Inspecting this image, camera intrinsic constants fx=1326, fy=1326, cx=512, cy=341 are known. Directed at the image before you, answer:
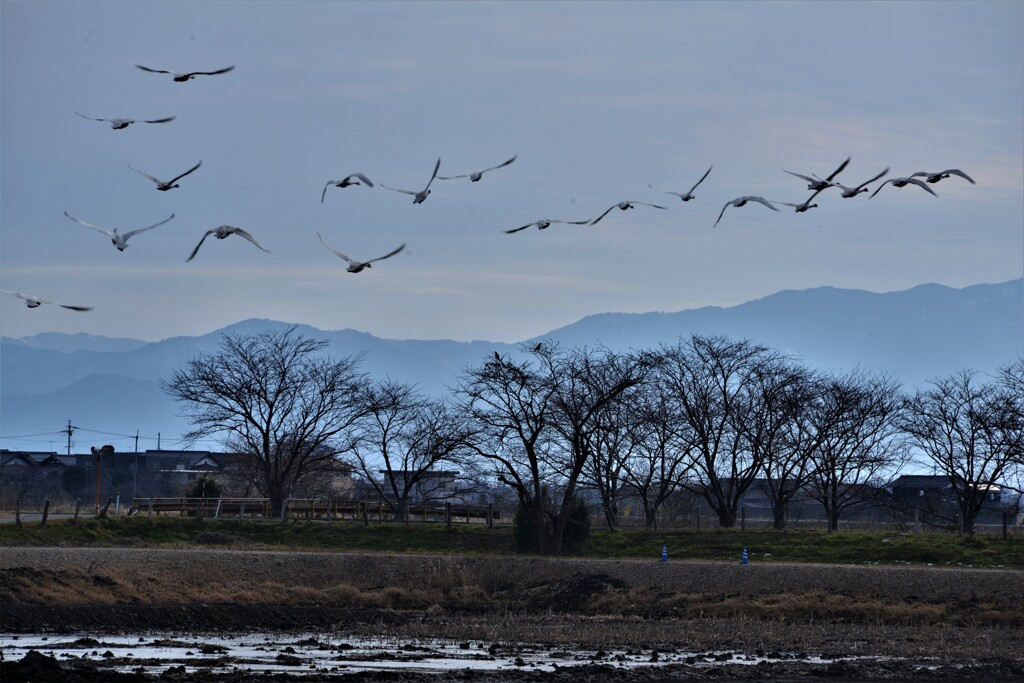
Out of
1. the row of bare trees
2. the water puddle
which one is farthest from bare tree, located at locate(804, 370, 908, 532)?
the water puddle

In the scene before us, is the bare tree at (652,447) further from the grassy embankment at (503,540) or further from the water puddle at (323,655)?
the water puddle at (323,655)

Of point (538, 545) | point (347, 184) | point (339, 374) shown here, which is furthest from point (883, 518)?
point (347, 184)

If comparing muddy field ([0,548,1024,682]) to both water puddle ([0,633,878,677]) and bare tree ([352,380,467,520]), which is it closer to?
water puddle ([0,633,878,677])

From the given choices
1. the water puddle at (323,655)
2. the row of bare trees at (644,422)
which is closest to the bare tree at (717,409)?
the row of bare trees at (644,422)

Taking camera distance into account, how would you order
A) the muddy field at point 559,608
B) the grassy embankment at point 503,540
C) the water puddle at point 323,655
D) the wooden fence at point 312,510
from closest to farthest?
the water puddle at point 323,655
the muddy field at point 559,608
the grassy embankment at point 503,540
the wooden fence at point 312,510

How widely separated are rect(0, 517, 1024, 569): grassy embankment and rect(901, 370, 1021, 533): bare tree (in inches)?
360

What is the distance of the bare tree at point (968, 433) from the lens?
59469mm

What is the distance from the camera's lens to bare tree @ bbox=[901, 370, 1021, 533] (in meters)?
59.5

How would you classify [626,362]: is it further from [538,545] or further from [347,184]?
[347,184]

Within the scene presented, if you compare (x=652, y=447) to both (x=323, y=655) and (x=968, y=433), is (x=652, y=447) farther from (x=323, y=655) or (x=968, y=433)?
(x=323, y=655)

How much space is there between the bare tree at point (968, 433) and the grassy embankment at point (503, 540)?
9156 mm

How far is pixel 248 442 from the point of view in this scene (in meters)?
71.8

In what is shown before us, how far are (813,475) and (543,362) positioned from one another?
49.6 ft

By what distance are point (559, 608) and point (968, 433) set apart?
3236 cm
